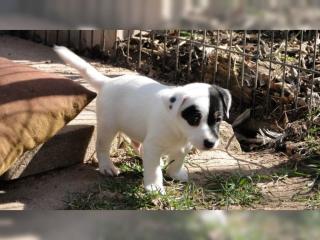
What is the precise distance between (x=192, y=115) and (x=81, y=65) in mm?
803

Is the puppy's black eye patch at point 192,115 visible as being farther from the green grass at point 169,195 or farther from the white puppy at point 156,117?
the green grass at point 169,195

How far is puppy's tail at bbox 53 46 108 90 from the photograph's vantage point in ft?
9.90

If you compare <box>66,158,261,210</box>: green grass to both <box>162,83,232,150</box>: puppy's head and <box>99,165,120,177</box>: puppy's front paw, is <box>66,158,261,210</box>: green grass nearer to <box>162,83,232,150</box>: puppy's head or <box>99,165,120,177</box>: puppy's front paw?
<box>99,165,120,177</box>: puppy's front paw

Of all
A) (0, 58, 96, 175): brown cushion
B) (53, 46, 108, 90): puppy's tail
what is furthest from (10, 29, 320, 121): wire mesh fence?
(0, 58, 96, 175): brown cushion

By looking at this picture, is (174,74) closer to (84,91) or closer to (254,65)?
(254,65)

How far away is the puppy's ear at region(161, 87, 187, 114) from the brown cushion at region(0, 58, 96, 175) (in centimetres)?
49

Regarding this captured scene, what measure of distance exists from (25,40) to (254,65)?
2.29 m

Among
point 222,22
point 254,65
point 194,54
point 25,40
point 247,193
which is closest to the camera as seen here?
point 222,22

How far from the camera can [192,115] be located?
2514mm

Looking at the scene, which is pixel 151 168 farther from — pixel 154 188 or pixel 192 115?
pixel 192 115

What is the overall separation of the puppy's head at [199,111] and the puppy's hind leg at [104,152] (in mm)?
530

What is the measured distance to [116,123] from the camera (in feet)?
9.84

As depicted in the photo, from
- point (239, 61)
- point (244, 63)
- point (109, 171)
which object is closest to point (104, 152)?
point (109, 171)

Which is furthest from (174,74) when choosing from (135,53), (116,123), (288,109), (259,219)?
(259,219)
